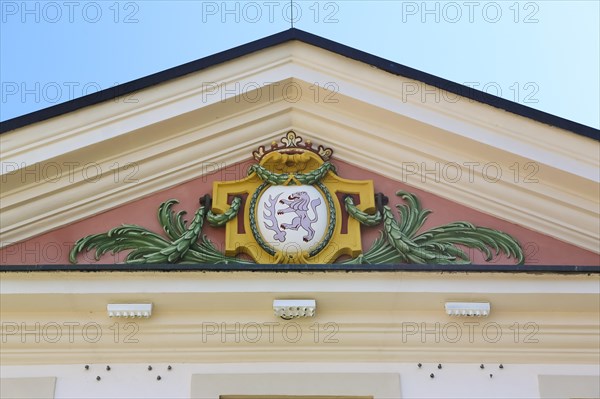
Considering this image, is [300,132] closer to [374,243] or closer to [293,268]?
[374,243]

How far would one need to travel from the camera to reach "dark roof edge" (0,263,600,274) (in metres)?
7.21

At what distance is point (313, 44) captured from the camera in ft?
27.0

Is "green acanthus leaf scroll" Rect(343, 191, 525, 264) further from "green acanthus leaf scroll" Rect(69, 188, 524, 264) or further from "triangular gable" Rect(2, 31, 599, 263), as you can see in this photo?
"triangular gable" Rect(2, 31, 599, 263)

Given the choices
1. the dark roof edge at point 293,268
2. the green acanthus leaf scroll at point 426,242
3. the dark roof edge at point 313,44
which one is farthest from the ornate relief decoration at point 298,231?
the dark roof edge at point 313,44

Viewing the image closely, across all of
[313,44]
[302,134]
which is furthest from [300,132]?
[313,44]

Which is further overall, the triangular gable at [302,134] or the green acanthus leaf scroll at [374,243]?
the triangular gable at [302,134]

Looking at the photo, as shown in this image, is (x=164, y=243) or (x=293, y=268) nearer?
(x=293, y=268)

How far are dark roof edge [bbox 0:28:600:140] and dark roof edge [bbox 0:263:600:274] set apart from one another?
44.5 inches

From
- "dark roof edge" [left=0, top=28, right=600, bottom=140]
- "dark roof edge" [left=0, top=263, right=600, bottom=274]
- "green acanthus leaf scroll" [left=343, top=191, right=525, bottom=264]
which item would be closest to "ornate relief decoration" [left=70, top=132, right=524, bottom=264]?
"green acanthus leaf scroll" [left=343, top=191, right=525, bottom=264]

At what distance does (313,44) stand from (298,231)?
1.57 metres

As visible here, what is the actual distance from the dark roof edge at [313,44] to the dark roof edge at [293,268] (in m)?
1.13

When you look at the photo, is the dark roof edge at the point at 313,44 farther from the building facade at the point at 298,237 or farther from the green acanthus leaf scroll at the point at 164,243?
the green acanthus leaf scroll at the point at 164,243

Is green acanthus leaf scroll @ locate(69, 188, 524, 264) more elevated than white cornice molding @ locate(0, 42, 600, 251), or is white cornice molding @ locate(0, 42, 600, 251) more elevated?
white cornice molding @ locate(0, 42, 600, 251)

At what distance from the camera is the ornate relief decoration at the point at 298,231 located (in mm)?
7562
